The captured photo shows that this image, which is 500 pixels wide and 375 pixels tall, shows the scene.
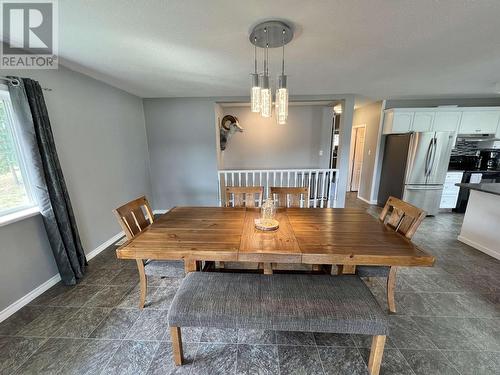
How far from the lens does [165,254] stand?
138 cm

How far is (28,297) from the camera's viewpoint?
1880mm

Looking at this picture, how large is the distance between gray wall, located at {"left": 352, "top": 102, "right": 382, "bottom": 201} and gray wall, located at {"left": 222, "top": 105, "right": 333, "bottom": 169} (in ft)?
3.18

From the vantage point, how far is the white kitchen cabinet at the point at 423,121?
13.6 feet

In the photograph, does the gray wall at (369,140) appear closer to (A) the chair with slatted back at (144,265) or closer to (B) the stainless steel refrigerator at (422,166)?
(B) the stainless steel refrigerator at (422,166)

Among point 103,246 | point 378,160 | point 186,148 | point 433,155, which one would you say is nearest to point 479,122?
point 433,155

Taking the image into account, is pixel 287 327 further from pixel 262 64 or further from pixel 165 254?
pixel 262 64

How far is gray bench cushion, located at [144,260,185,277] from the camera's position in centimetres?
170

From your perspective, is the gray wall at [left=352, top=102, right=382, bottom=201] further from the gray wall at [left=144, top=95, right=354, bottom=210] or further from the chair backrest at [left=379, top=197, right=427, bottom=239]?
the chair backrest at [left=379, top=197, right=427, bottom=239]

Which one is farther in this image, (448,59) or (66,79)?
(66,79)

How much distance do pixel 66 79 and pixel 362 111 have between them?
19.7 feet

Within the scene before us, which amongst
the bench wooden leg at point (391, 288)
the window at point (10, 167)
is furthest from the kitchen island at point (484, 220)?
the window at point (10, 167)

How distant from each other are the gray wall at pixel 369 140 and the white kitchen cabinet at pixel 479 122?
1.52 m

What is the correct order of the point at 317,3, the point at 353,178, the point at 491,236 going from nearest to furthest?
the point at 317,3 < the point at 491,236 < the point at 353,178

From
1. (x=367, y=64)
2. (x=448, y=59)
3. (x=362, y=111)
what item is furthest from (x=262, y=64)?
(x=362, y=111)
